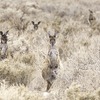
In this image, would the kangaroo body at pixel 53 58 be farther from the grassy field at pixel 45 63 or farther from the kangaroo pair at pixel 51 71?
the grassy field at pixel 45 63

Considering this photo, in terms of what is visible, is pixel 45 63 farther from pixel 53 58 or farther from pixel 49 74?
pixel 49 74

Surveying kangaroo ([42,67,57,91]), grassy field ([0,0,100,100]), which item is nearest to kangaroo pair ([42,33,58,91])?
kangaroo ([42,67,57,91])

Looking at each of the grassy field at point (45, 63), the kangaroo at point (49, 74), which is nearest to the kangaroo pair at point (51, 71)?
the kangaroo at point (49, 74)

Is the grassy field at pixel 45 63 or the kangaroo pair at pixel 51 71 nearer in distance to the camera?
the grassy field at pixel 45 63

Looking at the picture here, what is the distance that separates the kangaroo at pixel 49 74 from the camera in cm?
1121

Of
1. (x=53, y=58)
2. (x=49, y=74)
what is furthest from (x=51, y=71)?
(x=53, y=58)

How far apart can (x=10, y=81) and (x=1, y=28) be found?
10.9 metres

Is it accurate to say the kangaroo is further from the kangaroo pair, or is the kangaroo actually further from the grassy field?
the grassy field

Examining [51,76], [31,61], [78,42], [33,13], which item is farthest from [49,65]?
[33,13]

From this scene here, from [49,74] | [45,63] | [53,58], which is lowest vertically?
[49,74]

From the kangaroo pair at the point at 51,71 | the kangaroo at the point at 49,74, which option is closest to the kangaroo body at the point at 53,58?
the kangaroo pair at the point at 51,71

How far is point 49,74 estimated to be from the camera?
443 inches

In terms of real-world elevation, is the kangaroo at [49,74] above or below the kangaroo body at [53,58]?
below

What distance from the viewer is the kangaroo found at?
11210 mm
